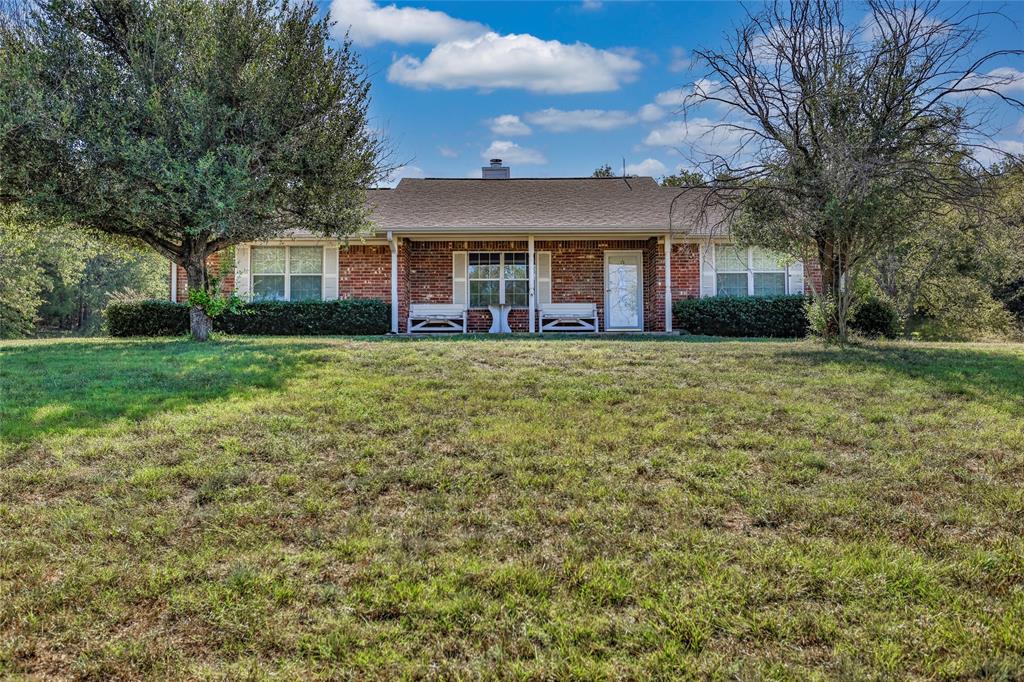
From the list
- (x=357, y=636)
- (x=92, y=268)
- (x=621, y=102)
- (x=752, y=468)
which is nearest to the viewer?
(x=357, y=636)

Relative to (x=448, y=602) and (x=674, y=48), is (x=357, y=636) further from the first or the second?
(x=674, y=48)

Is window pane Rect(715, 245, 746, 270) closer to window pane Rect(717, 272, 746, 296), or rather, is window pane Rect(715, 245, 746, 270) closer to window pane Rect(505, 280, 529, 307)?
window pane Rect(717, 272, 746, 296)

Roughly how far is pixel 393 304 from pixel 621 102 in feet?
25.2

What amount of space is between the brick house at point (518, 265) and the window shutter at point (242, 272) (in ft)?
0.09

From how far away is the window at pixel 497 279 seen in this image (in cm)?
1584

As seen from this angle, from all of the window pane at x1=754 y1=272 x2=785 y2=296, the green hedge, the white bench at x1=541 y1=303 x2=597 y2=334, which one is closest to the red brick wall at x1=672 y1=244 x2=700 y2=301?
the window pane at x1=754 y1=272 x2=785 y2=296

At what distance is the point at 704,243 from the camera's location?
15.4m

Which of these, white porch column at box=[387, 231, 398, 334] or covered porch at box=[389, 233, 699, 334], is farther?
covered porch at box=[389, 233, 699, 334]

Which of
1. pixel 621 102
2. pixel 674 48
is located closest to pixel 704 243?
pixel 621 102

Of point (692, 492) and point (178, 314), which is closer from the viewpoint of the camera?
point (692, 492)

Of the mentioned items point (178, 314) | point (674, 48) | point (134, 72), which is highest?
point (674, 48)

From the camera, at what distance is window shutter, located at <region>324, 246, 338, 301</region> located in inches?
599

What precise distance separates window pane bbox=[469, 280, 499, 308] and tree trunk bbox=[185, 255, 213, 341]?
672 cm

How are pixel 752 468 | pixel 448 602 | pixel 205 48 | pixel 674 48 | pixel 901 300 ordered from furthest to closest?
1. pixel 901 300
2. pixel 674 48
3. pixel 205 48
4. pixel 752 468
5. pixel 448 602
